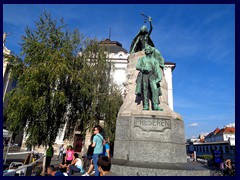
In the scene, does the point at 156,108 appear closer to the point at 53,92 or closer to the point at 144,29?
the point at 144,29

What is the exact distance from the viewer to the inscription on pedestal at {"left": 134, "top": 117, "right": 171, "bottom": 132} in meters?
5.54

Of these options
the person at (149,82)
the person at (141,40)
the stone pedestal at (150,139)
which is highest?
the person at (141,40)

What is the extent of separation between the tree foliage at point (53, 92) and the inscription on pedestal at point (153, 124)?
19.6ft

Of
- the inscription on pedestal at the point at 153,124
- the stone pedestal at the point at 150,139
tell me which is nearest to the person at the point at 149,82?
the stone pedestal at the point at 150,139

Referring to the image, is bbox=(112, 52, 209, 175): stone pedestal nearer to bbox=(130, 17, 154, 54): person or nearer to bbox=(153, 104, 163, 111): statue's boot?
bbox=(153, 104, 163, 111): statue's boot

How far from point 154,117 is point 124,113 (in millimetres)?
1176

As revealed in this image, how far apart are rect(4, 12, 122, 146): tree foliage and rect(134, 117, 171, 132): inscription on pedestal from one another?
597cm

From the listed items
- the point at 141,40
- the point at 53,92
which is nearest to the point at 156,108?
the point at 141,40

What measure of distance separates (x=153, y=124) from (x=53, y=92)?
23.6 ft

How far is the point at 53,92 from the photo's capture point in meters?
10.6

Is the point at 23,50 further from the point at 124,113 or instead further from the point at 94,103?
the point at 124,113

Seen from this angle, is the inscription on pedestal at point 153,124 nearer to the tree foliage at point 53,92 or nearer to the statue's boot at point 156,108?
the statue's boot at point 156,108

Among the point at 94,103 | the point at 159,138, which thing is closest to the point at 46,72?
the point at 94,103

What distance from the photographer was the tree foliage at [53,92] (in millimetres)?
9867
